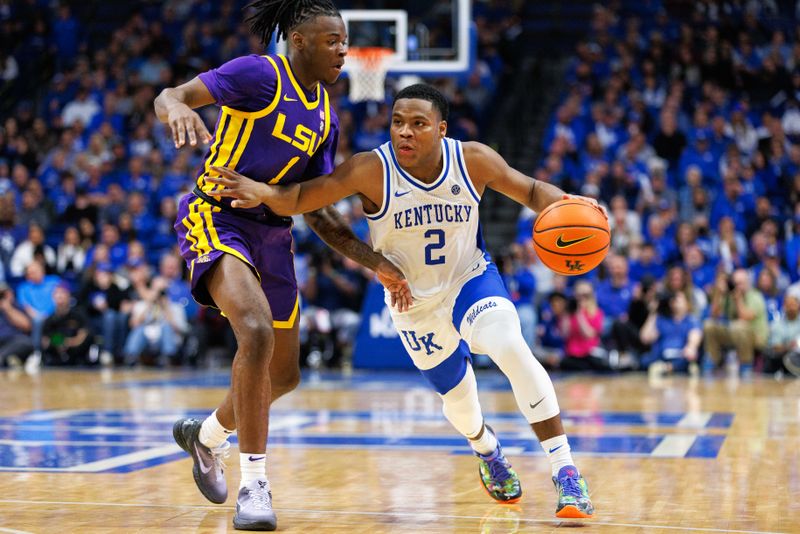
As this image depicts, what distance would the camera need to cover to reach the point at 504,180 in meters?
5.57

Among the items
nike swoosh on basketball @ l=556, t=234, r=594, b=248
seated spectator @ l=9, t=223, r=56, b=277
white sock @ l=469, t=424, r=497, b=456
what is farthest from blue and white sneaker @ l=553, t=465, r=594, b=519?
seated spectator @ l=9, t=223, r=56, b=277

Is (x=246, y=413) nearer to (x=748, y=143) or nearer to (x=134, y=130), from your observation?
(x=748, y=143)

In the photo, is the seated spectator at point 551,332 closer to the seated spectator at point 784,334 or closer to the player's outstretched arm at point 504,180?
the seated spectator at point 784,334

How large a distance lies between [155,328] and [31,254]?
2.72 meters

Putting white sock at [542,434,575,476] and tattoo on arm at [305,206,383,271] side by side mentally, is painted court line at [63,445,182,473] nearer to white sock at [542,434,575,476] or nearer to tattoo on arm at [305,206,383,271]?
tattoo on arm at [305,206,383,271]

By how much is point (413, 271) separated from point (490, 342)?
64 cm

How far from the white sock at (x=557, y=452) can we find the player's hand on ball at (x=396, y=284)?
938mm

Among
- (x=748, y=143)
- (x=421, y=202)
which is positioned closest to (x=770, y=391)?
(x=748, y=143)

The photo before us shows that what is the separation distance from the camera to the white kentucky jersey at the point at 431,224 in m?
5.57

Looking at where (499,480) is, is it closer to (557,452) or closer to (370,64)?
(557,452)

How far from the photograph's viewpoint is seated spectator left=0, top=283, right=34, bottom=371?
16.1 m

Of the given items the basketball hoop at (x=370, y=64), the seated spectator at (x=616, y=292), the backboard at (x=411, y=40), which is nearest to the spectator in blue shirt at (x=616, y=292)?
the seated spectator at (x=616, y=292)

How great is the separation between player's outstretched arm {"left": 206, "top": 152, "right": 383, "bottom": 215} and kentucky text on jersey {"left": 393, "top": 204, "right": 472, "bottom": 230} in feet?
0.46

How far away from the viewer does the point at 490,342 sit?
5273mm
